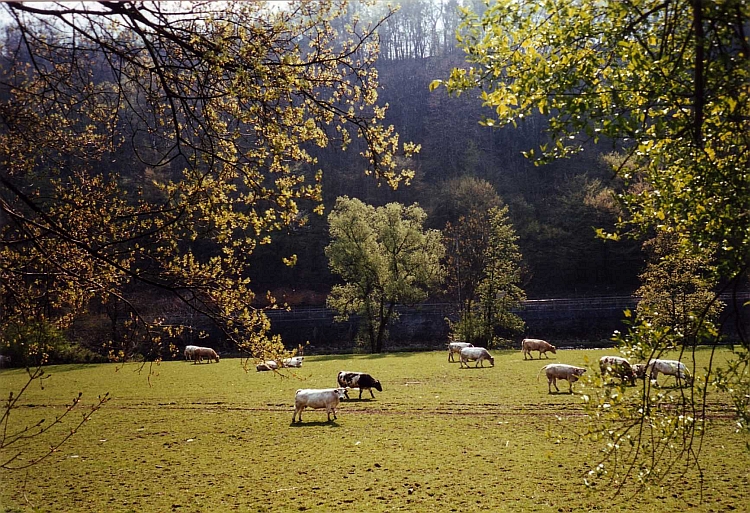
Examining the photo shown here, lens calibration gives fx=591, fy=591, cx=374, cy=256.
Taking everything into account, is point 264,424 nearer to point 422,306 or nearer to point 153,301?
point 153,301

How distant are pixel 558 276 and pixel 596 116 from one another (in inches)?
2290

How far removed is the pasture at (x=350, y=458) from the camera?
8.00 m

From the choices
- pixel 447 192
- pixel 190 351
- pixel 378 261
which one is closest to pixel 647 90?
pixel 190 351

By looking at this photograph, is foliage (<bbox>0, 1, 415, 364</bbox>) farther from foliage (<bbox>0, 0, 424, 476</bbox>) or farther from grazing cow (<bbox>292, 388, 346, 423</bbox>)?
grazing cow (<bbox>292, 388, 346, 423</bbox>)

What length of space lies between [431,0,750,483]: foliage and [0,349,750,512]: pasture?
1.84 meters

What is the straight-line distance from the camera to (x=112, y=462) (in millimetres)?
10578

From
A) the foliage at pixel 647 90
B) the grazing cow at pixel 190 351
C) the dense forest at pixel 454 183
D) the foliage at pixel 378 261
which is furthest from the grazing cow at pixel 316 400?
the dense forest at pixel 454 183

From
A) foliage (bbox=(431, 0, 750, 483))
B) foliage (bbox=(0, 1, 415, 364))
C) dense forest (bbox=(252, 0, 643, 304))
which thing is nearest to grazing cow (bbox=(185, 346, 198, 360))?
dense forest (bbox=(252, 0, 643, 304))

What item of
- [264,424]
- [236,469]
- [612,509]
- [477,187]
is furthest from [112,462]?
[477,187]

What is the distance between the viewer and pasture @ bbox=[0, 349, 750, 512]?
8.00 m

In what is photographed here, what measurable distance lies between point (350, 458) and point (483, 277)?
95.7 ft

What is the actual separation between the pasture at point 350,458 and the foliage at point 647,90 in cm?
184

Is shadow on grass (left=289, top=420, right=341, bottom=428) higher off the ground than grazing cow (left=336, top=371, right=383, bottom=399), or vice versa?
grazing cow (left=336, top=371, right=383, bottom=399)

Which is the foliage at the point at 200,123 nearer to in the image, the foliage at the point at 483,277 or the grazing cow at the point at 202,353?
the grazing cow at the point at 202,353
